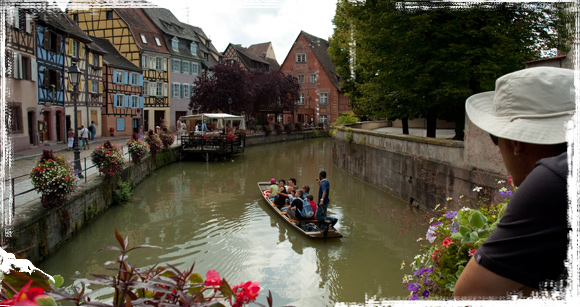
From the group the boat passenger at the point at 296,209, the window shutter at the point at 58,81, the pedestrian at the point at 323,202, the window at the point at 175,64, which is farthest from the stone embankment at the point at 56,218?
the window at the point at 175,64

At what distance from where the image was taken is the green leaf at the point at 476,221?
2478 mm

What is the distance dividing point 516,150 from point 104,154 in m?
14.0

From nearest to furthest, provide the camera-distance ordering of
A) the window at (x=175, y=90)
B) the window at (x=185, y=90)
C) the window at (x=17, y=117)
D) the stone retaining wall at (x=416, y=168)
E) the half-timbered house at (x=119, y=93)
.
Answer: the stone retaining wall at (x=416, y=168) → the window at (x=17, y=117) → the half-timbered house at (x=119, y=93) → the window at (x=175, y=90) → the window at (x=185, y=90)

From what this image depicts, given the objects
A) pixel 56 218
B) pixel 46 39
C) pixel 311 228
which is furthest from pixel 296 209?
pixel 46 39

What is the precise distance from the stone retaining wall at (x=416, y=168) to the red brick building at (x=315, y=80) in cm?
3615

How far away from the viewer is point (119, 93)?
3847cm

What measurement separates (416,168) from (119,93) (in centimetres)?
3062

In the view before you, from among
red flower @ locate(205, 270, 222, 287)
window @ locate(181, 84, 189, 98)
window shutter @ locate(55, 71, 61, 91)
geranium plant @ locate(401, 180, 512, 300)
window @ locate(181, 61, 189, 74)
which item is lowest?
geranium plant @ locate(401, 180, 512, 300)

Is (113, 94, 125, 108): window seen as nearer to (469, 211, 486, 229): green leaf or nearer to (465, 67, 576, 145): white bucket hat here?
(469, 211, 486, 229): green leaf

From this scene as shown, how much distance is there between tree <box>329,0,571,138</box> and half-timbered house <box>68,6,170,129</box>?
3098 centimetres

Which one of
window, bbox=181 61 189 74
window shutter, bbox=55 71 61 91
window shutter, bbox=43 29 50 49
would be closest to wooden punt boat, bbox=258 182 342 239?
window shutter, bbox=43 29 50 49

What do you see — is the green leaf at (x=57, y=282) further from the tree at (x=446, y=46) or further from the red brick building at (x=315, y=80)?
the red brick building at (x=315, y=80)

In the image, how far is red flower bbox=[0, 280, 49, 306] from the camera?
47.1 inches

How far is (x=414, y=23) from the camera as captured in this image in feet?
44.7
